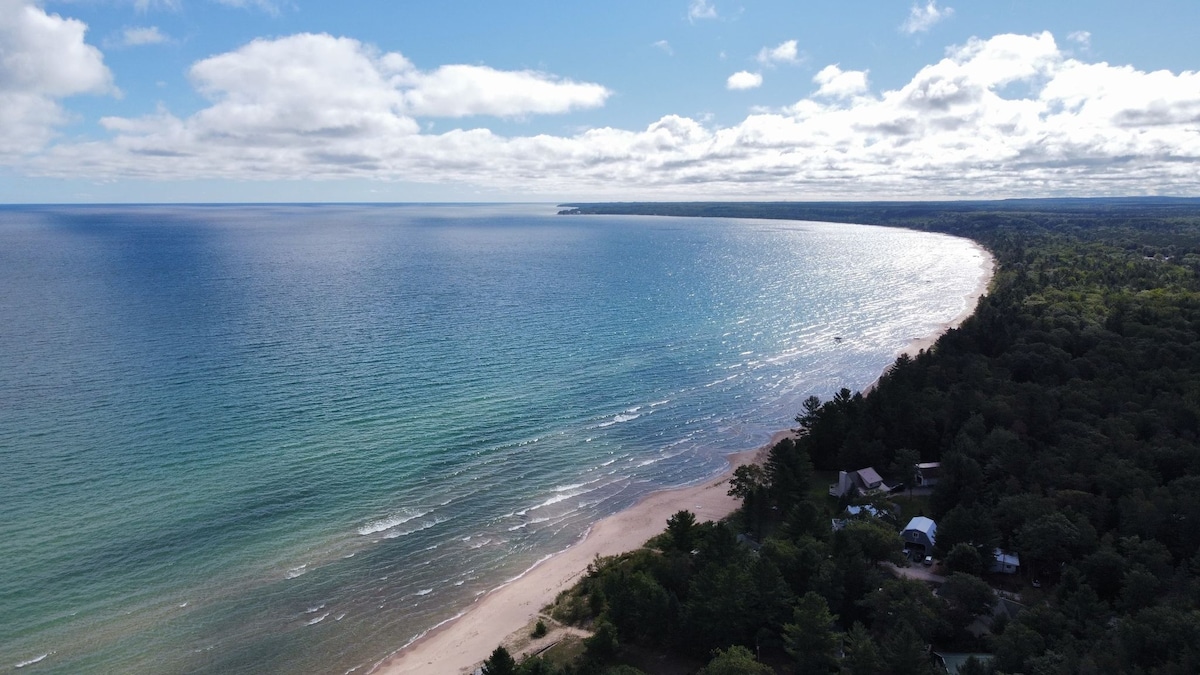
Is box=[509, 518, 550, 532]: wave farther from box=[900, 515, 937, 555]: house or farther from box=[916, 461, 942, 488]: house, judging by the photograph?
box=[916, 461, 942, 488]: house

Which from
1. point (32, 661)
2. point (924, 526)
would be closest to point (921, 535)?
point (924, 526)

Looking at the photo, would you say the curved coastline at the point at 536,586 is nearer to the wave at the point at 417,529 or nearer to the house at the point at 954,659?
the wave at the point at 417,529

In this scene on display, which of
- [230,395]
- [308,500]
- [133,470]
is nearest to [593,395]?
[308,500]

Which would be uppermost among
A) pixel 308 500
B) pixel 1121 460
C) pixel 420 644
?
pixel 1121 460

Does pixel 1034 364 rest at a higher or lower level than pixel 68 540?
higher

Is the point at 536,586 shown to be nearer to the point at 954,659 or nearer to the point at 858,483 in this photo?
the point at 954,659

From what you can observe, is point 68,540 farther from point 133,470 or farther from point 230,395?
point 230,395
